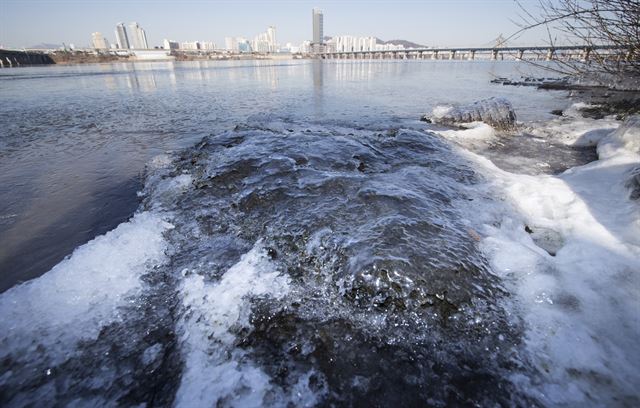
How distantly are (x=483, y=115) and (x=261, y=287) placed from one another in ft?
39.6

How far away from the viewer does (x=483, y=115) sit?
11414 mm

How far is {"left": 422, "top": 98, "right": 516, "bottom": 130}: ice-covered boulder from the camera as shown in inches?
431

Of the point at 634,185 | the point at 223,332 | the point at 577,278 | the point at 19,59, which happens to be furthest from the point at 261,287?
the point at 19,59

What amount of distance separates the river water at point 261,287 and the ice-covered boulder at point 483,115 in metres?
4.73

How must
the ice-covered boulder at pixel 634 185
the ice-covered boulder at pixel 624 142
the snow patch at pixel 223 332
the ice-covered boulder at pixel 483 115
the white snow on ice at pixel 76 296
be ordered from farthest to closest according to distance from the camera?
the ice-covered boulder at pixel 483 115 < the ice-covered boulder at pixel 624 142 < the ice-covered boulder at pixel 634 185 < the white snow on ice at pixel 76 296 < the snow patch at pixel 223 332

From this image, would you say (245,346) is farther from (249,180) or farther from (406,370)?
(249,180)

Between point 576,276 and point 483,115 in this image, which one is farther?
point 483,115

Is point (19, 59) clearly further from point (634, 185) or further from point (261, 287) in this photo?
point (634, 185)

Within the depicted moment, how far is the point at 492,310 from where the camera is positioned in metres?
2.78

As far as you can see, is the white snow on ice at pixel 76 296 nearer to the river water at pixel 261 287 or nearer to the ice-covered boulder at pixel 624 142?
the river water at pixel 261 287

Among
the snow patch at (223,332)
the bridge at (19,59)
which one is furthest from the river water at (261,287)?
the bridge at (19,59)

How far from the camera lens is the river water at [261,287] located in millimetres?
2230

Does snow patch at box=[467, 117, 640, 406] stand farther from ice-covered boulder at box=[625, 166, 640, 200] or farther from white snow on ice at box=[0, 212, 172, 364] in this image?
white snow on ice at box=[0, 212, 172, 364]

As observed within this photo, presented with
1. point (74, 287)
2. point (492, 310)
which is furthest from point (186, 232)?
point (492, 310)
